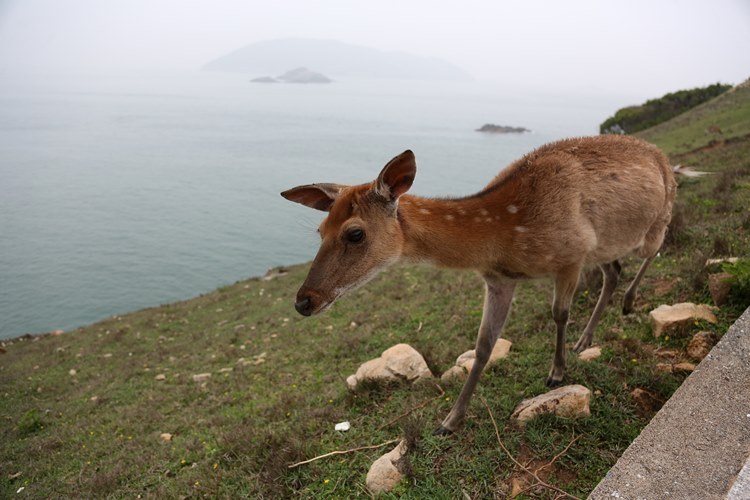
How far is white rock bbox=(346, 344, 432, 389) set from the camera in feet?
20.0

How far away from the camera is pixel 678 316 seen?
550 centimetres

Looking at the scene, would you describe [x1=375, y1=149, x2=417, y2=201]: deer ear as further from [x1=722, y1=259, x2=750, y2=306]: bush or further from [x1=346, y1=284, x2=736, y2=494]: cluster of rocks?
[x1=722, y1=259, x2=750, y2=306]: bush

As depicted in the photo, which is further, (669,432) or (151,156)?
(151,156)

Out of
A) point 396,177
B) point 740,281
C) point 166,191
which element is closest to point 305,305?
point 396,177

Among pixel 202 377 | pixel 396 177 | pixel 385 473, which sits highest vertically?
pixel 396 177

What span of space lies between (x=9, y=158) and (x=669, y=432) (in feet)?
281

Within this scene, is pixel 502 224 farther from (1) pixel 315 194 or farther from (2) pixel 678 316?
(2) pixel 678 316

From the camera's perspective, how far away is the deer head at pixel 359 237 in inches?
152

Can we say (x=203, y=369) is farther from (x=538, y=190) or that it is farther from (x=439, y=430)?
(x=538, y=190)

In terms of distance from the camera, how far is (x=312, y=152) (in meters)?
73.2

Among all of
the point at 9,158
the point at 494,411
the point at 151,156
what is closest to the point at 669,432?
the point at 494,411

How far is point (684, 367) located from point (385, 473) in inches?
128

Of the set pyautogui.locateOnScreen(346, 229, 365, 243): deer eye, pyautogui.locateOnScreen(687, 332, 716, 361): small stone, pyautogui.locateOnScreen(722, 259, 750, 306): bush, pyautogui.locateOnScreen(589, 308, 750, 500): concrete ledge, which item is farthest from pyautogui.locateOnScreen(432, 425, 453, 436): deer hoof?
pyautogui.locateOnScreen(722, 259, 750, 306): bush

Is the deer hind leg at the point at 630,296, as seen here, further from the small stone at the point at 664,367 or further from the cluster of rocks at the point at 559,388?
the small stone at the point at 664,367
